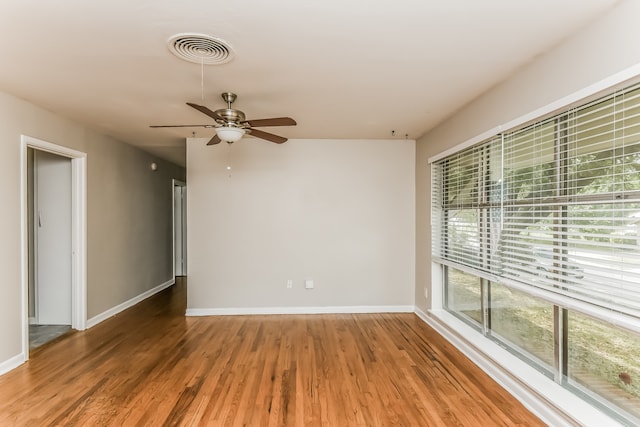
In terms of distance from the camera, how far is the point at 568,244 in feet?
7.20

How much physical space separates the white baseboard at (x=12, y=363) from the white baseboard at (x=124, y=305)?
3.31ft

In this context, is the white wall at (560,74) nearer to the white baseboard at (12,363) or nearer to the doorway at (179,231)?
the white baseboard at (12,363)

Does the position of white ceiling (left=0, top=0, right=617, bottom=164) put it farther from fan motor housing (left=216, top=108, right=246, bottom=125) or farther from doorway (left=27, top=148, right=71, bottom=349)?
doorway (left=27, top=148, right=71, bottom=349)

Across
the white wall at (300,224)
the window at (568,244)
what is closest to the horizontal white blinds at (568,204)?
the window at (568,244)

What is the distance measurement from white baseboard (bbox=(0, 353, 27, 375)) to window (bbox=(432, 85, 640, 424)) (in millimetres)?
4266

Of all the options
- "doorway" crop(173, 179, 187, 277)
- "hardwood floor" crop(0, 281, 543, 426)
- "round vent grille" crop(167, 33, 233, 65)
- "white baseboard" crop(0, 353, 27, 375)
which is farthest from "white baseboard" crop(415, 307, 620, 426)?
"doorway" crop(173, 179, 187, 277)

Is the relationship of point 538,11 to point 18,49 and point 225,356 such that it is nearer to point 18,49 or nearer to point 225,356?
point 18,49

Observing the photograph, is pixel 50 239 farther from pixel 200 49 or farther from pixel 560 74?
pixel 560 74

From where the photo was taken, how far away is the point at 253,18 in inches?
72.6

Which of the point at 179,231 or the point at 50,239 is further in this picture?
the point at 179,231

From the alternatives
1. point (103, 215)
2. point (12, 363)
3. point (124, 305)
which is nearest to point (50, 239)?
point (103, 215)

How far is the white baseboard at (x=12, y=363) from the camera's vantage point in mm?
2877

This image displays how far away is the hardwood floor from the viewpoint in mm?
2271

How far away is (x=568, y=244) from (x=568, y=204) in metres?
0.28
